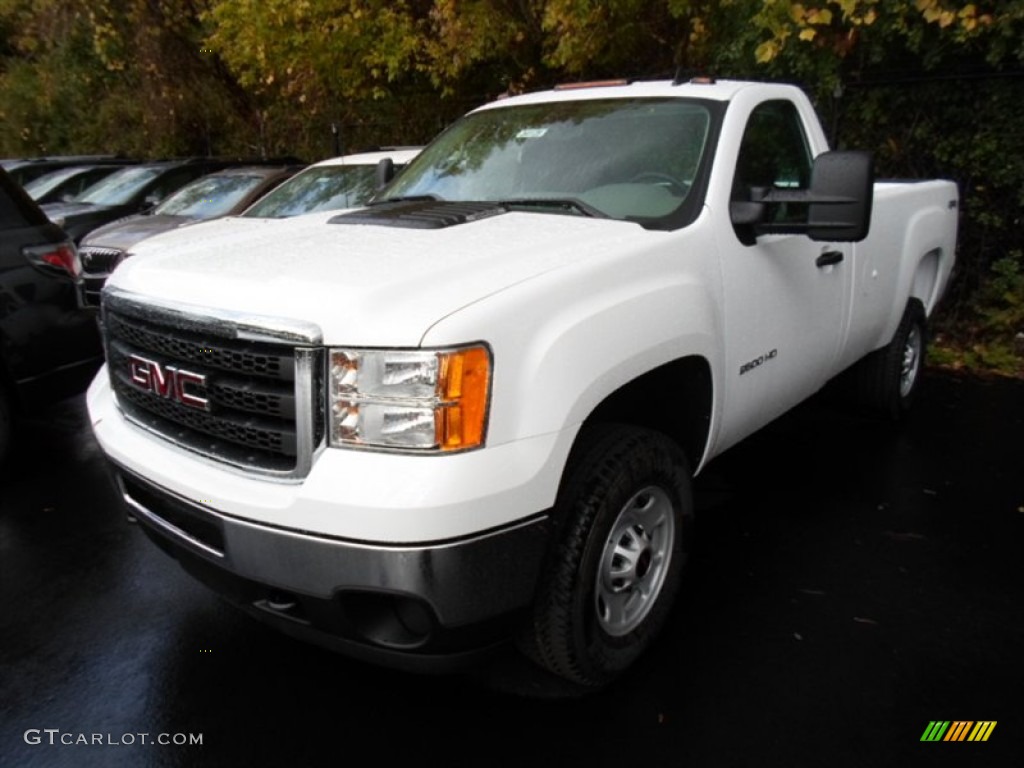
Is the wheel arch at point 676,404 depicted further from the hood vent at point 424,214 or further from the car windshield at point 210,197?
the car windshield at point 210,197

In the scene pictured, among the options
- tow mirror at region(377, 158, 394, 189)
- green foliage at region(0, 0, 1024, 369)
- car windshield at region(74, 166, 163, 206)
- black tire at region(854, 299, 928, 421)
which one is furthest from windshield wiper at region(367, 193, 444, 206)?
car windshield at region(74, 166, 163, 206)

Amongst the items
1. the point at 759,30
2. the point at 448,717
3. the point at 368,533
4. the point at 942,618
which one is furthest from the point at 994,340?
the point at 368,533

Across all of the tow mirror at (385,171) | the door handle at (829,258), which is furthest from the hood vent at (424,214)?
the door handle at (829,258)

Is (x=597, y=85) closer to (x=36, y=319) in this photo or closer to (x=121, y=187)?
(x=36, y=319)

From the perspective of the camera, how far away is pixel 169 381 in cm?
260

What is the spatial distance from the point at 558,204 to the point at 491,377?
4.27 ft

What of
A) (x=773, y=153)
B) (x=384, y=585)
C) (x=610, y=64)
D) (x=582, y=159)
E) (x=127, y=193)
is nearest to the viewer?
(x=384, y=585)

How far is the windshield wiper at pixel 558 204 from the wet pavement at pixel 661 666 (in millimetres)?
1595

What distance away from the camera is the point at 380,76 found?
10.4 metres

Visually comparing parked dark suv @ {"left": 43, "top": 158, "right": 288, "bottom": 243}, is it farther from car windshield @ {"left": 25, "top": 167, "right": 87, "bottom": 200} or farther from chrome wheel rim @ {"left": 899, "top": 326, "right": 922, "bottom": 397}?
chrome wheel rim @ {"left": 899, "top": 326, "right": 922, "bottom": 397}

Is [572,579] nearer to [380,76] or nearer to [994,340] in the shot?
[994,340]

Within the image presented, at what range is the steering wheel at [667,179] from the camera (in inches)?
124

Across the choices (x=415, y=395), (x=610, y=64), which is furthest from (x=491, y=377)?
(x=610, y=64)

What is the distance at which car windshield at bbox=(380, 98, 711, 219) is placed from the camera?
3.23 m
